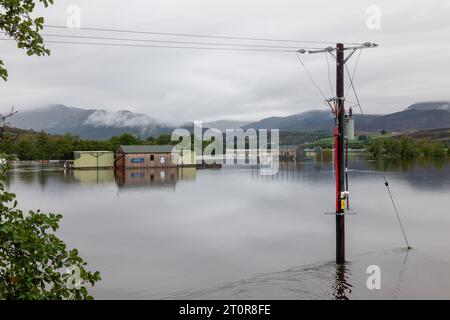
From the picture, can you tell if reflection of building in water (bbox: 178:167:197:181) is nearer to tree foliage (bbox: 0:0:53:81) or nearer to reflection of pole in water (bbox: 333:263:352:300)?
reflection of pole in water (bbox: 333:263:352:300)

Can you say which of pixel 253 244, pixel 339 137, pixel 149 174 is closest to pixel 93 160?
pixel 149 174

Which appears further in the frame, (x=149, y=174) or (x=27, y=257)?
(x=149, y=174)

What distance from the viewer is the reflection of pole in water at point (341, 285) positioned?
13609mm

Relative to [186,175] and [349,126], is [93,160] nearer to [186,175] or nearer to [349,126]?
[186,175]

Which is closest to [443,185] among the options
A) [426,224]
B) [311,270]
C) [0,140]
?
[426,224]

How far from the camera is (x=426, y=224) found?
25.7 metres

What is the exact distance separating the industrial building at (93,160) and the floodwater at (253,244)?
45.8 metres

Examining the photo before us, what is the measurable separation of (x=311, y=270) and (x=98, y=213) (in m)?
20.0

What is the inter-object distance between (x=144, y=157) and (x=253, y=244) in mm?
64935

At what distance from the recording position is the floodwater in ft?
47.3

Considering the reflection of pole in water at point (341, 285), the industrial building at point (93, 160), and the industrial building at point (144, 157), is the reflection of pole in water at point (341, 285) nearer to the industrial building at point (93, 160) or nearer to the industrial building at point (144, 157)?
the industrial building at point (144, 157)

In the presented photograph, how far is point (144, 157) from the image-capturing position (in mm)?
83312

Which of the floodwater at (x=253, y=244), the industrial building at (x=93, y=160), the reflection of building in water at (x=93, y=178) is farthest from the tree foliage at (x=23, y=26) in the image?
the industrial building at (x=93, y=160)

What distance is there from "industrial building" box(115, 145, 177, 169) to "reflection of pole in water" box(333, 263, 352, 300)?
228ft
